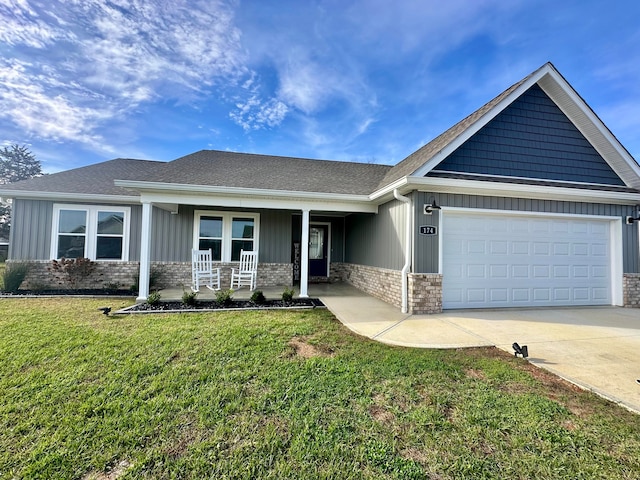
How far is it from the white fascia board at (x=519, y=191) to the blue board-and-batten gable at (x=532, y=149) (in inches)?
20.7

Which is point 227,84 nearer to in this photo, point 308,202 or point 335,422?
point 308,202

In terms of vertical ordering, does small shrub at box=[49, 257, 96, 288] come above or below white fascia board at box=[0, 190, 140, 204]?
below

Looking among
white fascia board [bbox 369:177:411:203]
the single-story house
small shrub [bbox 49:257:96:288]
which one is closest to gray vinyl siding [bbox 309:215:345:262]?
the single-story house

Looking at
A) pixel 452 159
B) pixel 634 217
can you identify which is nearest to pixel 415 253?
pixel 452 159

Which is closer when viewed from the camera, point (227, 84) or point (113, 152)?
point (227, 84)

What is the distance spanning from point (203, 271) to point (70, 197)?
180 inches

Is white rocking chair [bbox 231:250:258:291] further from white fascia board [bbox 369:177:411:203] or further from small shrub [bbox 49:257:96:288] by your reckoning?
small shrub [bbox 49:257:96:288]

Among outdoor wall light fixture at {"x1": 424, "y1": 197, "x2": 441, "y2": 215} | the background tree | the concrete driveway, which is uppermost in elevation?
the background tree

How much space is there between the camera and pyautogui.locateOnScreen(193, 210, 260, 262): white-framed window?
369 inches

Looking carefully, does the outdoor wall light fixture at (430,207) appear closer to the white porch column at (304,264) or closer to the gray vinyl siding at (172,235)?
the white porch column at (304,264)

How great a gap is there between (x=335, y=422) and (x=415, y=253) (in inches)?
181

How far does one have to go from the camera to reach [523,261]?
7.02 meters

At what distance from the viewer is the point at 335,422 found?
241cm

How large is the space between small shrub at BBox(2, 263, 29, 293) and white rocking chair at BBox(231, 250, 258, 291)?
5.69 metres
